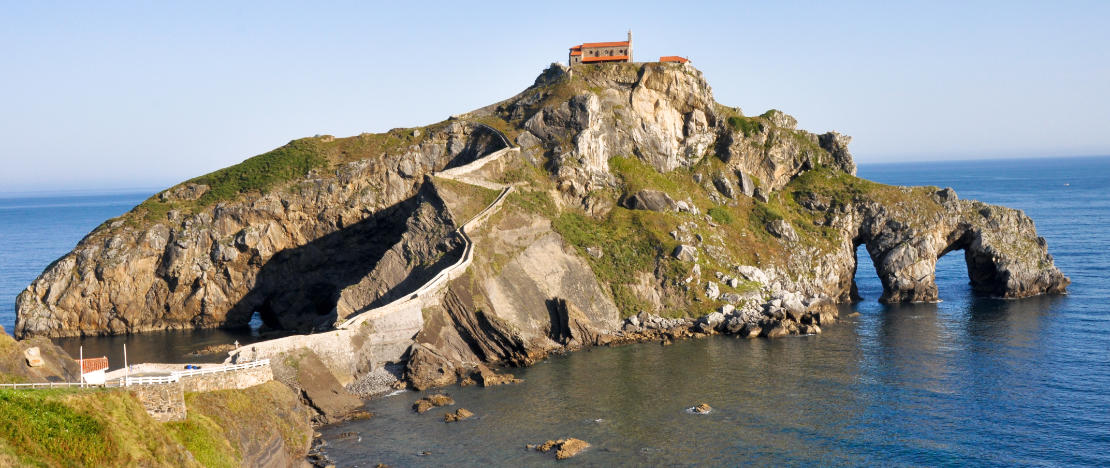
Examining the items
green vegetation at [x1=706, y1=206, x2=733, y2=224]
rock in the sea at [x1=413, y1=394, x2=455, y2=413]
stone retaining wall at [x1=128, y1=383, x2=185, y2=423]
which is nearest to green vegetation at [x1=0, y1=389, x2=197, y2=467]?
stone retaining wall at [x1=128, y1=383, x2=185, y2=423]

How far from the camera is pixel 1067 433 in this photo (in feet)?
201

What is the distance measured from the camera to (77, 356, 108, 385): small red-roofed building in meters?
47.4

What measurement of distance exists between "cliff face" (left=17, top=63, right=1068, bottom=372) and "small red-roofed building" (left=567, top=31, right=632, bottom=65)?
3.09m

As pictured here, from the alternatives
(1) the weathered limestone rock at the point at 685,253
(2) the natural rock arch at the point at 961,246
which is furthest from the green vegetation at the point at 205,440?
(2) the natural rock arch at the point at 961,246

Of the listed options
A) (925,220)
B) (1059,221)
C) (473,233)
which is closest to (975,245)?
(925,220)

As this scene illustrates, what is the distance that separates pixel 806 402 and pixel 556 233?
41203 mm

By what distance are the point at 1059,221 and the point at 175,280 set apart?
181669 mm

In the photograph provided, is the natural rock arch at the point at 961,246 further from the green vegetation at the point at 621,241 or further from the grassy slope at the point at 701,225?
the green vegetation at the point at 621,241

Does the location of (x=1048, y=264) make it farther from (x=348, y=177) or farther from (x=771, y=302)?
(x=348, y=177)

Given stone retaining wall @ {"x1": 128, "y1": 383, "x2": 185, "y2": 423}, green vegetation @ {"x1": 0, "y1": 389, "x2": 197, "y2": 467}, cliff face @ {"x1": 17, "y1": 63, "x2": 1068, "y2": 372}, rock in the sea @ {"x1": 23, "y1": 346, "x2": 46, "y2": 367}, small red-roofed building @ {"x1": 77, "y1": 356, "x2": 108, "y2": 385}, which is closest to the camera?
green vegetation @ {"x1": 0, "y1": 389, "x2": 197, "y2": 467}

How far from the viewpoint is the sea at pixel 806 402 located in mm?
59406

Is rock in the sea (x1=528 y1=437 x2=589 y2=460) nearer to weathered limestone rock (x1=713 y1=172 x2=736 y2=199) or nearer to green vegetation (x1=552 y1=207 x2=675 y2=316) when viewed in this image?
green vegetation (x1=552 y1=207 x2=675 y2=316)

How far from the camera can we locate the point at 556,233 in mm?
102688

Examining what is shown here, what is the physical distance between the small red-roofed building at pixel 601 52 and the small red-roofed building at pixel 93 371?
8945cm
